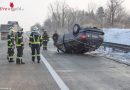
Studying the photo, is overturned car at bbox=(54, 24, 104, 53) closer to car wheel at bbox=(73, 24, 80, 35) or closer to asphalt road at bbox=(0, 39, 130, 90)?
car wheel at bbox=(73, 24, 80, 35)

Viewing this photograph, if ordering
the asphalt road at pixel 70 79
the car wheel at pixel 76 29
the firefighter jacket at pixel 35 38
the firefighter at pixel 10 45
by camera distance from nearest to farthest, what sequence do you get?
the asphalt road at pixel 70 79, the firefighter jacket at pixel 35 38, the firefighter at pixel 10 45, the car wheel at pixel 76 29

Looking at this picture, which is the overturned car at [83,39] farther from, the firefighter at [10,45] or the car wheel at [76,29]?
the firefighter at [10,45]

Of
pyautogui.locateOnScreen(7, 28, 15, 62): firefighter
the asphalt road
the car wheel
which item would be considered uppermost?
the car wheel

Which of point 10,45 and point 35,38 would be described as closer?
point 35,38

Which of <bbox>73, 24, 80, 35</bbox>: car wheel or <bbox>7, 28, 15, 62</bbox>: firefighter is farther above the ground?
<bbox>73, 24, 80, 35</bbox>: car wheel

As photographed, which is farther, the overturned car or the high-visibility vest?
the overturned car

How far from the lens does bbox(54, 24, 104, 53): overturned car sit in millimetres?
25703

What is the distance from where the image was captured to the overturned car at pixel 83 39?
1012 inches

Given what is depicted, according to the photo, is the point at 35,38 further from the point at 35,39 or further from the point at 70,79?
the point at 70,79

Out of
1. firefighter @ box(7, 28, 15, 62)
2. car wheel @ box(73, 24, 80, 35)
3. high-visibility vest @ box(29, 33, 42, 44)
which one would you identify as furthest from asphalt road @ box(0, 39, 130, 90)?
car wheel @ box(73, 24, 80, 35)

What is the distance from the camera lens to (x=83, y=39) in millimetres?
25719

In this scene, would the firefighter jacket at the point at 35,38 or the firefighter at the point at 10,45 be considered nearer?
the firefighter jacket at the point at 35,38

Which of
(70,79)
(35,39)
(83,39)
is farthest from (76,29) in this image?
(70,79)

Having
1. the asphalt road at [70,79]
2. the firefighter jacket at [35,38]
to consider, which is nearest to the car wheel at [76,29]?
the firefighter jacket at [35,38]
